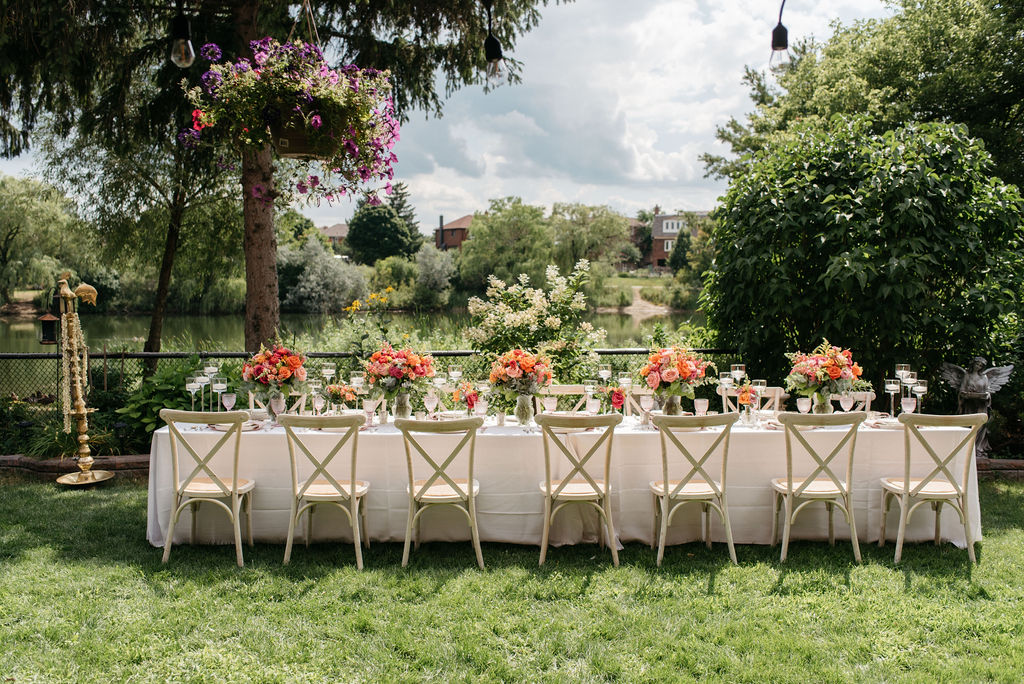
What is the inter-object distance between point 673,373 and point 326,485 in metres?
2.36

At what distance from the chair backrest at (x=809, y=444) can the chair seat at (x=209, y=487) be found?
10.9 ft

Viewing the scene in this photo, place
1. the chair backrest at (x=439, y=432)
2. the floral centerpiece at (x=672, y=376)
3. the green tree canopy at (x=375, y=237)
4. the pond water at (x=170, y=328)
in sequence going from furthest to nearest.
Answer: the green tree canopy at (x=375, y=237), the pond water at (x=170, y=328), the floral centerpiece at (x=672, y=376), the chair backrest at (x=439, y=432)

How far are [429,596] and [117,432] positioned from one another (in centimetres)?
450

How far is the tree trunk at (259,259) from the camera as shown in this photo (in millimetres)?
7758

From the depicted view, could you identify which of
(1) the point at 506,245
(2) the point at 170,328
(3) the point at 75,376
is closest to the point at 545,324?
(3) the point at 75,376

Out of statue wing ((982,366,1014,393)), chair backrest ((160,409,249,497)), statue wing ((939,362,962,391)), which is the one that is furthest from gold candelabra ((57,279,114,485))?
statue wing ((982,366,1014,393))

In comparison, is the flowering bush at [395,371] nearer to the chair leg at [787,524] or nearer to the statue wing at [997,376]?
Result: the chair leg at [787,524]

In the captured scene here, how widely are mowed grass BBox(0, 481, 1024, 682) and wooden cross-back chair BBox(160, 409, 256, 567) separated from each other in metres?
0.25

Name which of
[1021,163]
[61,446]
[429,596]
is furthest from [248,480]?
[1021,163]

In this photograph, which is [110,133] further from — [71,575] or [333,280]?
[333,280]

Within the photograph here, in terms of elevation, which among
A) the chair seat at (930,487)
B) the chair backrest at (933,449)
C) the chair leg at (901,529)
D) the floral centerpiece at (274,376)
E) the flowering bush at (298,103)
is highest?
the flowering bush at (298,103)

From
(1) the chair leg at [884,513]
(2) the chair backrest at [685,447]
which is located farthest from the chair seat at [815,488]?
(2) the chair backrest at [685,447]

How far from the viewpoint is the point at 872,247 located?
6.33m

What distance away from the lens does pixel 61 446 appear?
21.8ft
